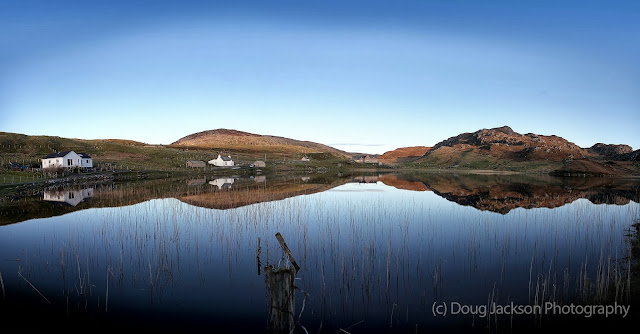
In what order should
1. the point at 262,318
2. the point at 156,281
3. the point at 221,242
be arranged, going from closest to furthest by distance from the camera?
1. the point at 262,318
2. the point at 156,281
3. the point at 221,242

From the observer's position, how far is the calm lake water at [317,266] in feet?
32.5

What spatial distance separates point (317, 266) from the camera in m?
13.9

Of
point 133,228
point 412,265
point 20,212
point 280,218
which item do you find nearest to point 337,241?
point 412,265

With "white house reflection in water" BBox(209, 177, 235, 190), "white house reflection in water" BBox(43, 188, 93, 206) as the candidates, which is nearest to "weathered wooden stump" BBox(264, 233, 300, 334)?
"white house reflection in water" BBox(43, 188, 93, 206)

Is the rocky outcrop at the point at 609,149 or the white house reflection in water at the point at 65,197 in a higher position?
the rocky outcrop at the point at 609,149

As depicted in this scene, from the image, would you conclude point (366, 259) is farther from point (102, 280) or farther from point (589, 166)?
point (589, 166)

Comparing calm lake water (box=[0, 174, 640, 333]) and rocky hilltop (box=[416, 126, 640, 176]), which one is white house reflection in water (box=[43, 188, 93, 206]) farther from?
rocky hilltop (box=[416, 126, 640, 176])

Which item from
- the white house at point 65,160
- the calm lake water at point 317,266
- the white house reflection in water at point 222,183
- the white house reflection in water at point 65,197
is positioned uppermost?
the white house at point 65,160

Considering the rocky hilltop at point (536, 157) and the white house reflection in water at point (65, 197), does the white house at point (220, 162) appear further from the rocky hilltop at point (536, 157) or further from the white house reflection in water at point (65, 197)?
the rocky hilltop at point (536, 157)

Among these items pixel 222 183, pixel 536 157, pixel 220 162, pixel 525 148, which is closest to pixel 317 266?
pixel 222 183

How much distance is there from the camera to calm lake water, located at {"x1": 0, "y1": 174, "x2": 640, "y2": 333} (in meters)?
9.91

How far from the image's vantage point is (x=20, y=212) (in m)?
27.2

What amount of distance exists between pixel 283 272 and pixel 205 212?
20304mm

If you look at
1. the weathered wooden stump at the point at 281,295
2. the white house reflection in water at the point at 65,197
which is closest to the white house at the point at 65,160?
the white house reflection in water at the point at 65,197
